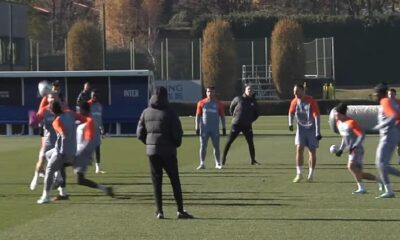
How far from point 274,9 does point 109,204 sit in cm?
9116

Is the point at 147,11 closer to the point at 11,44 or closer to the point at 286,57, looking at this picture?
the point at 286,57

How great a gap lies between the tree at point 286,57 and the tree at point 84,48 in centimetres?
1181

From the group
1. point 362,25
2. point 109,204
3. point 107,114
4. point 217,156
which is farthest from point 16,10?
point 109,204

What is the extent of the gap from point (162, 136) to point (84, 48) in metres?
56.2

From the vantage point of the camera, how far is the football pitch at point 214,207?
13.8m

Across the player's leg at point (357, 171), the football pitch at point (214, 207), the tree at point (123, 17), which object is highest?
the tree at point (123, 17)

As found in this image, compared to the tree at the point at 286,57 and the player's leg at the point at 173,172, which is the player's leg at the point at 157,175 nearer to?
the player's leg at the point at 173,172

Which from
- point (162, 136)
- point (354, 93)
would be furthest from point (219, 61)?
point (162, 136)

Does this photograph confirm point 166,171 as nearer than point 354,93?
Yes

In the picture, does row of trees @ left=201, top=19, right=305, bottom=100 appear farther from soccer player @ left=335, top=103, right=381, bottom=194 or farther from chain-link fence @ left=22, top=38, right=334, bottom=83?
soccer player @ left=335, top=103, right=381, bottom=194

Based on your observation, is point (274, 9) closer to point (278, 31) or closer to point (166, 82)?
point (278, 31)

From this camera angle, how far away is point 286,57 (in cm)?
7425

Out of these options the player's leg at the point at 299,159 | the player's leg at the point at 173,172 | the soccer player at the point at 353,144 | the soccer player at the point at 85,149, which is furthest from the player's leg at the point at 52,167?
the player's leg at the point at 299,159

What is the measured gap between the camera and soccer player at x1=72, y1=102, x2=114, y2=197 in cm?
1773
